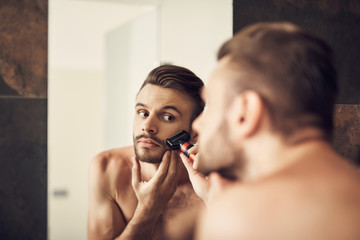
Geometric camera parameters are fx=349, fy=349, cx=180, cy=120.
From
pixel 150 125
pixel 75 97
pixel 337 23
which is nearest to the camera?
pixel 150 125

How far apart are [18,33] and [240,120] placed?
75 cm

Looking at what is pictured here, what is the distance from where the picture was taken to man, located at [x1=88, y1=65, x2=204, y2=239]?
0.90 metres

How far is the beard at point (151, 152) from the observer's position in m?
0.91

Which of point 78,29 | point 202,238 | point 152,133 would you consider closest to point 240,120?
point 202,238

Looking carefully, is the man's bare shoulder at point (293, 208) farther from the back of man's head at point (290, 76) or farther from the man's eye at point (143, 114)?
the man's eye at point (143, 114)

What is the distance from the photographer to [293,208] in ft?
1.43

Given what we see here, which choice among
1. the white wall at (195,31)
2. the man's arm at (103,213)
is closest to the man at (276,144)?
the man's arm at (103,213)

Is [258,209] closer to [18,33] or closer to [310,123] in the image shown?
[310,123]

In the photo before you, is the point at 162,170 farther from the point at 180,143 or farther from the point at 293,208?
the point at 293,208

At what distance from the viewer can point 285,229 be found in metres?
0.43

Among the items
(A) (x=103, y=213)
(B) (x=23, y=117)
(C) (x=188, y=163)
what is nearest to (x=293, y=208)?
(C) (x=188, y=163)

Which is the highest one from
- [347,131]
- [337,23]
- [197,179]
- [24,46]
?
[337,23]

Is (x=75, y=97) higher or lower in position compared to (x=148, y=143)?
higher

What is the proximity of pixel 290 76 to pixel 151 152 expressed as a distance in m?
0.49
